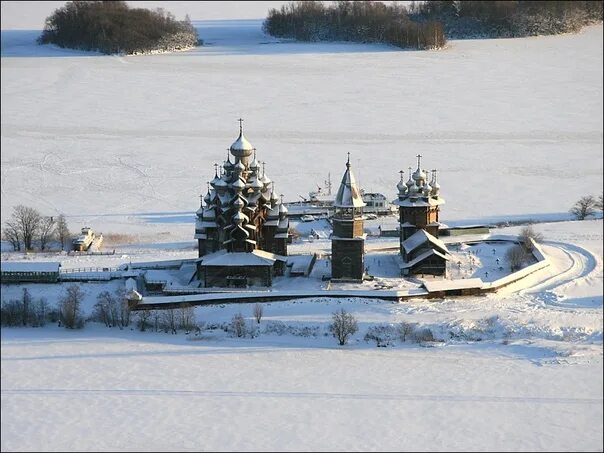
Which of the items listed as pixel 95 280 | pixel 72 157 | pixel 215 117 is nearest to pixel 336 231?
pixel 95 280

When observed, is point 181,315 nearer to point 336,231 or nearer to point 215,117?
point 336,231

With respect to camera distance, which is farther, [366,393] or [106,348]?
[106,348]

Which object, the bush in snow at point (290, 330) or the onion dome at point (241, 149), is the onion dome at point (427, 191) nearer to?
the onion dome at point (241, 149)

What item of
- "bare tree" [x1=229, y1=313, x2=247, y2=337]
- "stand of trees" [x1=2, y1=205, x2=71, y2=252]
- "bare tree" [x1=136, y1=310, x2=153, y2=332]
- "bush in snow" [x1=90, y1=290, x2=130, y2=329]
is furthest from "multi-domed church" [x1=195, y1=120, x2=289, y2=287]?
"stand of trees" [x1=2, y1=205, x2=71, y2=252]

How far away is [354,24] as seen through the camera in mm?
59281

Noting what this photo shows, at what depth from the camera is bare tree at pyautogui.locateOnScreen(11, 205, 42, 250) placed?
971 inches

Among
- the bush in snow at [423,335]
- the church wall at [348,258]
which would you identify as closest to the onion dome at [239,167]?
the church wall at [348,258]

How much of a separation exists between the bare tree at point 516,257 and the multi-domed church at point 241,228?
4.71m

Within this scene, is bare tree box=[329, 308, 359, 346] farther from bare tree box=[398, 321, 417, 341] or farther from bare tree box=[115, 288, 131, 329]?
bare tree box=[115, 288, 131, 329]

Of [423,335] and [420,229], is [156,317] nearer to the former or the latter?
[423,335]

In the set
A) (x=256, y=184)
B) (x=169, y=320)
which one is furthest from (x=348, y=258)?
(x=169, y=320)

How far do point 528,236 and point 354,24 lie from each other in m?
36.7

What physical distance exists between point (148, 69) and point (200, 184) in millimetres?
19489

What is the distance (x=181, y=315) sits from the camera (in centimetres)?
1945
